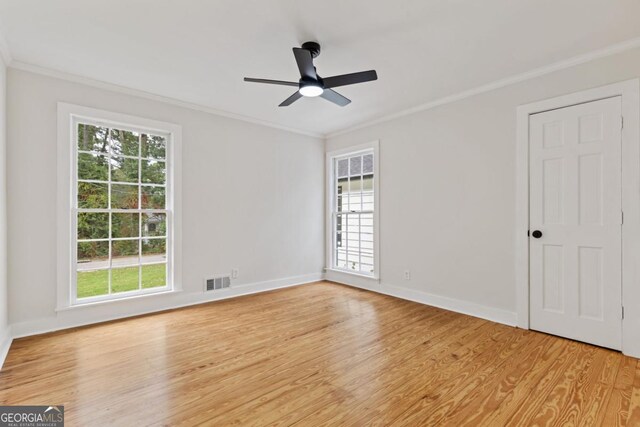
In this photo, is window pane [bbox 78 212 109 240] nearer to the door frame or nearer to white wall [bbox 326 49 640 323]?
white wall [bbox 326 49 640 323]

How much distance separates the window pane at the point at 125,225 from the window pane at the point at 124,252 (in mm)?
95

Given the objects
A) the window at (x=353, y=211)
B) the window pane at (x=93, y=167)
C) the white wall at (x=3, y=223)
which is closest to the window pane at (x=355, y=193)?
the window at (x=353, y=211)

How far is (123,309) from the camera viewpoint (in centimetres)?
356

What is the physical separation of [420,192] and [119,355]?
12.5ft

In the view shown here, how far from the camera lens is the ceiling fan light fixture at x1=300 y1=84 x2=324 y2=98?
2.65 m

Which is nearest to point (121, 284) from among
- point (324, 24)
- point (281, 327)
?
point (281, 327)

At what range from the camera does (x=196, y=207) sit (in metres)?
4.14

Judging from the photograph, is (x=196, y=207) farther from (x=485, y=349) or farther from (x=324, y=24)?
(x=485, y=349)

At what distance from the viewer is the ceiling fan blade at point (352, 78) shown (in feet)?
8.21

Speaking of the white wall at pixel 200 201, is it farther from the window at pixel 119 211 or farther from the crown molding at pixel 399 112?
the window at pixel 119 211

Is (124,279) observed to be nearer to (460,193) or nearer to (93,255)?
Result: (93,255)

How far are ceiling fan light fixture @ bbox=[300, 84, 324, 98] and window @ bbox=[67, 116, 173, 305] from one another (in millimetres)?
2163

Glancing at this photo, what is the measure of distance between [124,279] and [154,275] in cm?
32

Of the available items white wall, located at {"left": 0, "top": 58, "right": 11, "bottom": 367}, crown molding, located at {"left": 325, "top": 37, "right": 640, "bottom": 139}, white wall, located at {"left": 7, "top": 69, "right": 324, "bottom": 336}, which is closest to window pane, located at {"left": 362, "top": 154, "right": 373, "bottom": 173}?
crown molding, located at {"left": 325, "top": 37, "right": 640, "bottom": 139}
